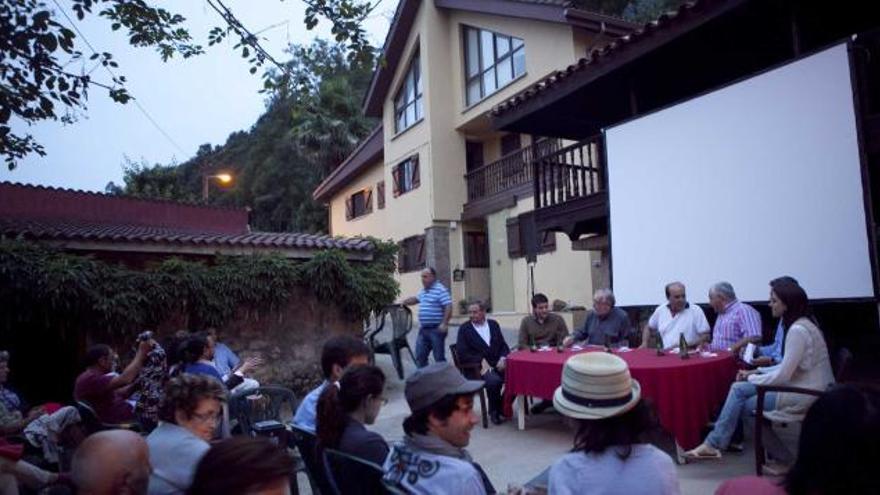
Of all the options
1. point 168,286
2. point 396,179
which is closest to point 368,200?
point 396,179

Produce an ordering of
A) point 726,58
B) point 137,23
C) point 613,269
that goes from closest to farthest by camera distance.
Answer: point 137,23 < point 726,58 < point 613,269

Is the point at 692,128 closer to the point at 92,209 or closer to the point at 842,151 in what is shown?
the point at 842,151

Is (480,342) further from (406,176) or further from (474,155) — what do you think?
(406,176)

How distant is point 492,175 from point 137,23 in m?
13.0

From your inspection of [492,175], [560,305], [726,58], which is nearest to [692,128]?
[726,58]

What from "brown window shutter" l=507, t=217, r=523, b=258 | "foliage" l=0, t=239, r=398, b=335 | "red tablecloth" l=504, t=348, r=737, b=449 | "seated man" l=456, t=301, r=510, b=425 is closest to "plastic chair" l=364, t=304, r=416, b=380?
"foliage" l=0, t=239, r=398, b=335

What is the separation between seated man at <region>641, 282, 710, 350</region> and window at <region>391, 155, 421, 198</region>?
1349 cm

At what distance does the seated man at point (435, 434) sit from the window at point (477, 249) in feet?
55.1

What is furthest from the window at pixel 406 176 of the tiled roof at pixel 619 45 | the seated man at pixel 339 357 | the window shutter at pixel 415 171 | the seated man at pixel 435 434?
the seated man at pixel 435 434

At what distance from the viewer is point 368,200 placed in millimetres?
23844

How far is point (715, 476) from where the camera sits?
468 cm

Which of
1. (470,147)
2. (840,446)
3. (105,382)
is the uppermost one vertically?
(470,147)

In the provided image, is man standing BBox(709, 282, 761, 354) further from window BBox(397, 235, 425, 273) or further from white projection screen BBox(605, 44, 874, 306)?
window BBox(397, 235, 425, 273)

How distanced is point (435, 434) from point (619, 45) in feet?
22.2
